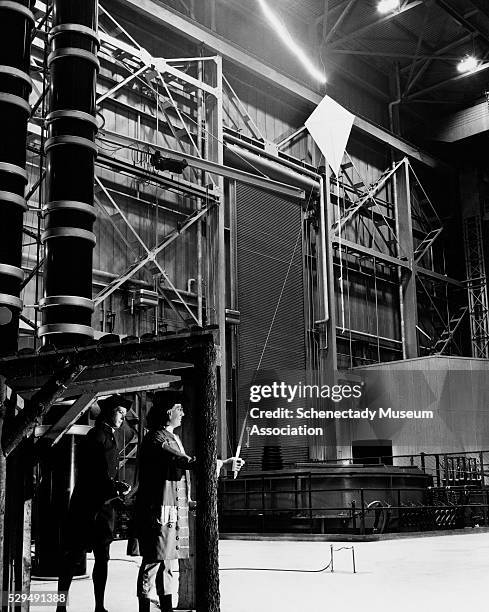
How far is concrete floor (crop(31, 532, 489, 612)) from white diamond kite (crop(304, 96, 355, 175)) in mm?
15856

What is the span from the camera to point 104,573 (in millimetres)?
5438

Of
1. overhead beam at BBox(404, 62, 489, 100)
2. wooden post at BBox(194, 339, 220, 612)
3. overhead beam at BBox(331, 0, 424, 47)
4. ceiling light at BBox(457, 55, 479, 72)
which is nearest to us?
wooden post at BBox(194, 339, 220, 612)

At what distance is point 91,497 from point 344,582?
342 cm

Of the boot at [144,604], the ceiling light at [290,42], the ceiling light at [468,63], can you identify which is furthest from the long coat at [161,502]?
the ceiling light at [468,63]

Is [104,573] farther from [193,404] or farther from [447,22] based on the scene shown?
[447,22]

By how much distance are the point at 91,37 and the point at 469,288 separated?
28.7 meters

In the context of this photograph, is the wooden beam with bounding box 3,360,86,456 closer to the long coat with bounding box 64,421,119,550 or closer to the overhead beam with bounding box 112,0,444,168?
the long coat with bounding box 64,421,119,550

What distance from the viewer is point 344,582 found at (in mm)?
7660

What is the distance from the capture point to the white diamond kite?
83.1 feet

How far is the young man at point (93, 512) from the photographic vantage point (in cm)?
537

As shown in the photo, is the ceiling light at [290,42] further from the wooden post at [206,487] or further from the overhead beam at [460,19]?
the wooden post at [206,487]

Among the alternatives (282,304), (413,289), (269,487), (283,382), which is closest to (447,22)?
(413,289)

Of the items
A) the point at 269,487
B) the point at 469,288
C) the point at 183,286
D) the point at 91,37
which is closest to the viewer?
the point at 91,37

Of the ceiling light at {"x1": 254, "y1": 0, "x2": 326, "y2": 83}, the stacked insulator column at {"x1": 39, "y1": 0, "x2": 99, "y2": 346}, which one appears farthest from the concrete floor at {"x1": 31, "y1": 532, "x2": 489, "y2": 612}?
the ceiling light at {"x1": 254, "y1": 0, "x2": 326, "y2": 83}
